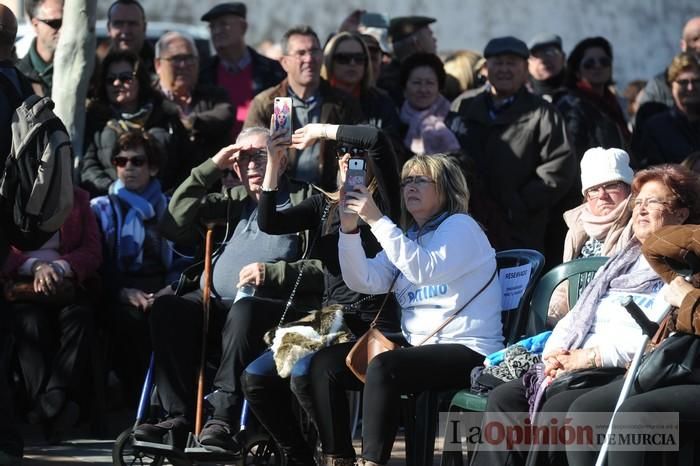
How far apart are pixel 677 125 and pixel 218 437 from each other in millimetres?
4142

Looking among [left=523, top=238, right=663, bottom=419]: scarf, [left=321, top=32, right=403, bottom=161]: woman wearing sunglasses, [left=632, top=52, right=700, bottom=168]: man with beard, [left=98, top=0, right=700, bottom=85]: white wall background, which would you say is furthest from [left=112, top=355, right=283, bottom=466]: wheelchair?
[left=98, top=0, right=700, bottom=85]: white wall background

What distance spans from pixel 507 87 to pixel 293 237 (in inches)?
98.2

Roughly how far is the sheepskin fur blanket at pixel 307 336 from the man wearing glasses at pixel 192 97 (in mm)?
2677

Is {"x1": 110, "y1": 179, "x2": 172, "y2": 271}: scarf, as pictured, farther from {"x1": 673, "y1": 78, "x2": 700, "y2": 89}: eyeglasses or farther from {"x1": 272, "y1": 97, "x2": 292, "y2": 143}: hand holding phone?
{"x1": 673, "y1": 78, "x2": 700, "y2": 89}: eyeglasses

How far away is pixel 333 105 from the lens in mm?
8523

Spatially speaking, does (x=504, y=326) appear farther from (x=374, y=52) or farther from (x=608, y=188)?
(x=374, y=52)

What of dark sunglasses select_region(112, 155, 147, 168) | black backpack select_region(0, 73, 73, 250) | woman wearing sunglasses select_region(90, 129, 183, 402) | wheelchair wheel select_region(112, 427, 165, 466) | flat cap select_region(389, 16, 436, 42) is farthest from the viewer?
flat cap select_region(389, 16, 436, 42)

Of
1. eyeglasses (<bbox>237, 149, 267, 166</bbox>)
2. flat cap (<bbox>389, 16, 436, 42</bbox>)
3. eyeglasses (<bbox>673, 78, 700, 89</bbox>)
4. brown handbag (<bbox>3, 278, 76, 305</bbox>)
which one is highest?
flat cap (<bbox>389, 16, 436, 42</bbox>)

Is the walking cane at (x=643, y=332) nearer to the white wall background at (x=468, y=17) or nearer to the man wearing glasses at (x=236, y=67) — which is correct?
the man wearing glasses at (x=236, y=67)

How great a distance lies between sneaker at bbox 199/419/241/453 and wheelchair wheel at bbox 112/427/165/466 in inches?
10.6

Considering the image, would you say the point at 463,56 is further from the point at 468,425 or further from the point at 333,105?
the point at 468,425

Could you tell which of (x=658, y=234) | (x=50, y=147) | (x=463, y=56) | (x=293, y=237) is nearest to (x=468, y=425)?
(x=658, y=234)

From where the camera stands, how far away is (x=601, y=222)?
6574 millimetres

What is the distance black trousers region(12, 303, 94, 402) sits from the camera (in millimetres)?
7586
